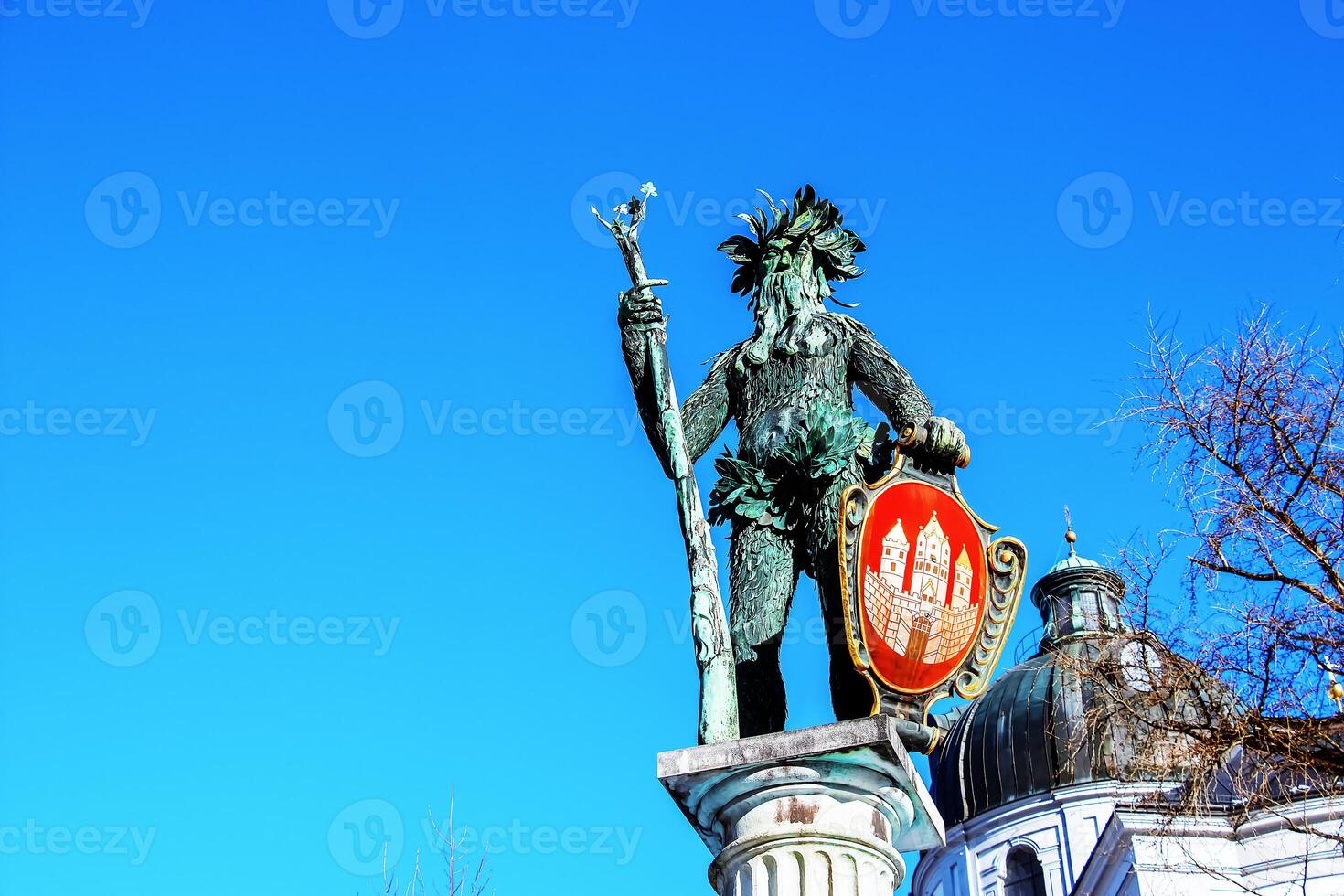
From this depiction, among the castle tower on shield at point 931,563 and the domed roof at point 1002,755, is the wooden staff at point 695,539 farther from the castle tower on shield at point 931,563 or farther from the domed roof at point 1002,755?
the domed roof at point 1002,755

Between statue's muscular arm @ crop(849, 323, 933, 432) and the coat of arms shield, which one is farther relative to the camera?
statue's muscular arm @ crop(849, 323, 933, 432)

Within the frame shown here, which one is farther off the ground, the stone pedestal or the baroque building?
the baroque building

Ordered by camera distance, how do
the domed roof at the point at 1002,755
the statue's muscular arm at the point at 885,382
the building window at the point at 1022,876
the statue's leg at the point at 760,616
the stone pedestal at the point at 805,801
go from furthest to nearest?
1. the domed roof at the point at 1002,755
2. the building window at the point at 1022,876
3. the statue's muscular arm at the point at 885,382
4. the statue's leg at the point at 760,616
5. the stone pedestal at the point at 805,801

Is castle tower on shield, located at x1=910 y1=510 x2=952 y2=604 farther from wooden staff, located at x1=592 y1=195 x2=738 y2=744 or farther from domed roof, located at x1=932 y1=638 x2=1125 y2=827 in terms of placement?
domed roof, located at x1=932 y1=638 x2=1125 y2=827

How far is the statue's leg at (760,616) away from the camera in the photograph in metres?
8.39

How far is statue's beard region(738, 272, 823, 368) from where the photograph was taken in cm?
912

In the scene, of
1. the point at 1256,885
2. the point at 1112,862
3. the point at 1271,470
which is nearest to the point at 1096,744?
the point at 1271,470

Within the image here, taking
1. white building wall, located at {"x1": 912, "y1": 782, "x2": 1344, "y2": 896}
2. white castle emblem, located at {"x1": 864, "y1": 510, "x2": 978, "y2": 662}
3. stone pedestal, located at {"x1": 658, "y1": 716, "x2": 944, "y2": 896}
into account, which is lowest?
stone pedestal, located at {"x1": 658, "y1": 716, "x2": 944, "y2": 896}

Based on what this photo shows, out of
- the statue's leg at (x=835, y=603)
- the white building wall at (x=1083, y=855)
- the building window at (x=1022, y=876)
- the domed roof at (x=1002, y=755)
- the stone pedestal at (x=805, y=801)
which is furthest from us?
the domed roof at (x=1002, y=755)

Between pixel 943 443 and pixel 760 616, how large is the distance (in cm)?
119

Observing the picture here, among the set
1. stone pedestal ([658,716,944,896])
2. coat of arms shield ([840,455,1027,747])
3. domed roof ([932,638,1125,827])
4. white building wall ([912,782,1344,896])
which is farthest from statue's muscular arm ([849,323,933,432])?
domed roof ([932,638,1125,827])

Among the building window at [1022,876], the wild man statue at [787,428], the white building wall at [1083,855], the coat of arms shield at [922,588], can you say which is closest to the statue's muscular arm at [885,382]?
the wild man statue at [787,428]

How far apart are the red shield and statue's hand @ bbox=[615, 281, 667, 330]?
1.54 m

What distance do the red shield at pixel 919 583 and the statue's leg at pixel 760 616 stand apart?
0.63 meters
